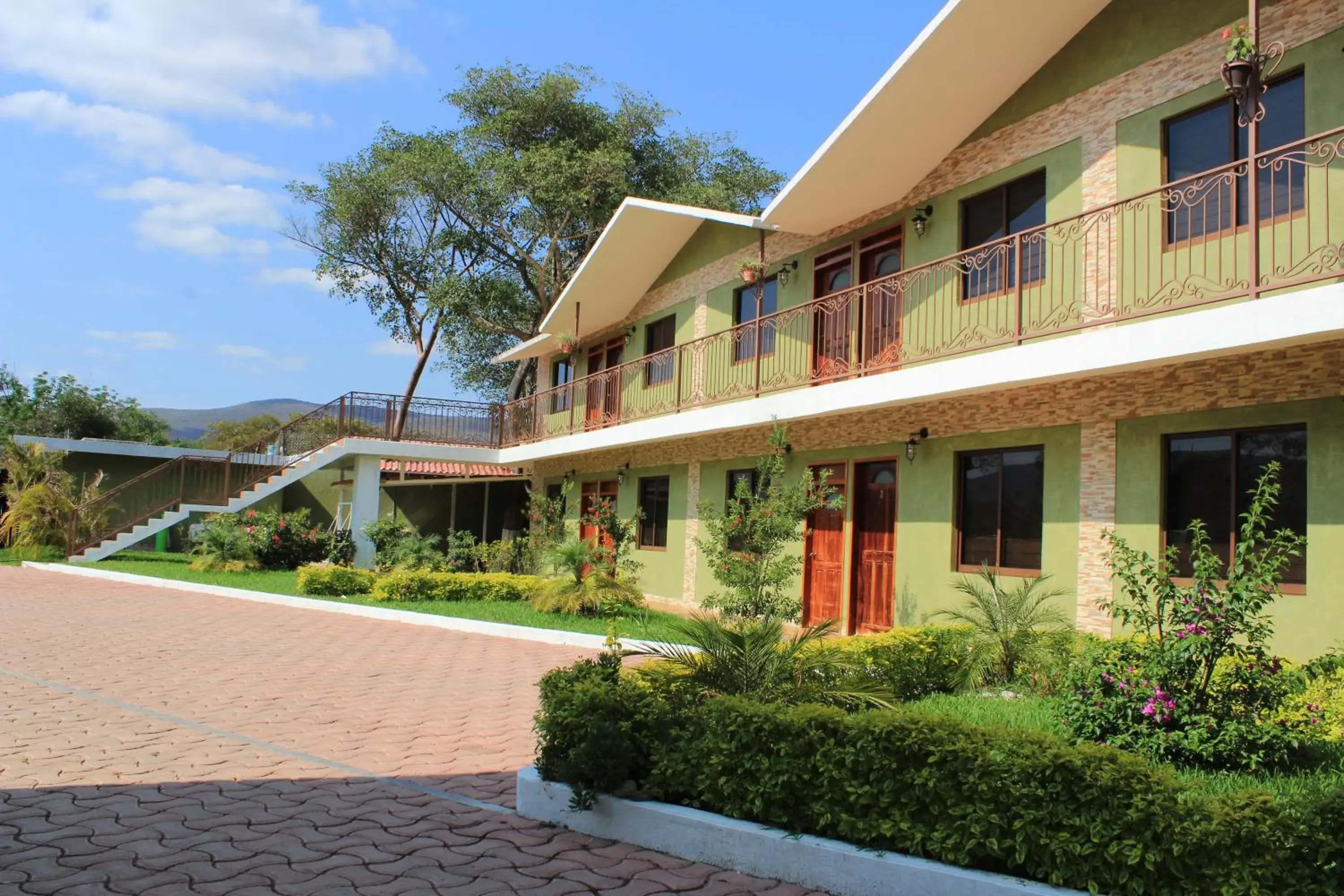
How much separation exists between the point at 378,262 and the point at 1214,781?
2855cm

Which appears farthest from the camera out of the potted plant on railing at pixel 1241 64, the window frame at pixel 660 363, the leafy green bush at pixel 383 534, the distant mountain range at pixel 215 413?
the distant mountain range at pixel 215 413

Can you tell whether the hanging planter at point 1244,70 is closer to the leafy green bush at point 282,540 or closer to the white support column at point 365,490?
the white support column at point 365,490

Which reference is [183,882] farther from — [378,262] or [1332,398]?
[378,262]

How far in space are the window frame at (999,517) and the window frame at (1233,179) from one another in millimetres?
2801

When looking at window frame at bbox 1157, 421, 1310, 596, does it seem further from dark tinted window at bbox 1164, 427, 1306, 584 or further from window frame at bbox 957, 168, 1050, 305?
window frame at bbox 957, 168, 1050, 305

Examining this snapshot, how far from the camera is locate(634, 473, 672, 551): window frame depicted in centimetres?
1980

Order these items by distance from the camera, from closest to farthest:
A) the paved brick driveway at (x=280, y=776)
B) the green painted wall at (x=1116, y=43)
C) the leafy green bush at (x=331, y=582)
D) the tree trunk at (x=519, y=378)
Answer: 1. the paved brick driveway at (x=280, y=776)
2. the green painted wall at (x=1116, y=43)
3. the leafy green bush at (x=331, y=582)
4. the tree trunk at (x=519, y=378)

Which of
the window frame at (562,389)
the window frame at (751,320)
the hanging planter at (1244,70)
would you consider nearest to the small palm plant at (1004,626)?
the hanging planter at (1244,70)

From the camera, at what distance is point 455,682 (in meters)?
9.60

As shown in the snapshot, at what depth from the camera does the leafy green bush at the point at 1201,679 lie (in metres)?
5.48

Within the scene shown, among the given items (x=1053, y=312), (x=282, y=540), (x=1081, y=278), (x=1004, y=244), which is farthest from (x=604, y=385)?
(x=1081, y=278)

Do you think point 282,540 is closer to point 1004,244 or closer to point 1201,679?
point 1004,244

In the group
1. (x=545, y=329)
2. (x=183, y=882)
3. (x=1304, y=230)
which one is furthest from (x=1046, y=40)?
(x=545, y=329)

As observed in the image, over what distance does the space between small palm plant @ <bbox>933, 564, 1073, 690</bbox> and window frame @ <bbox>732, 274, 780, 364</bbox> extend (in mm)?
5915
